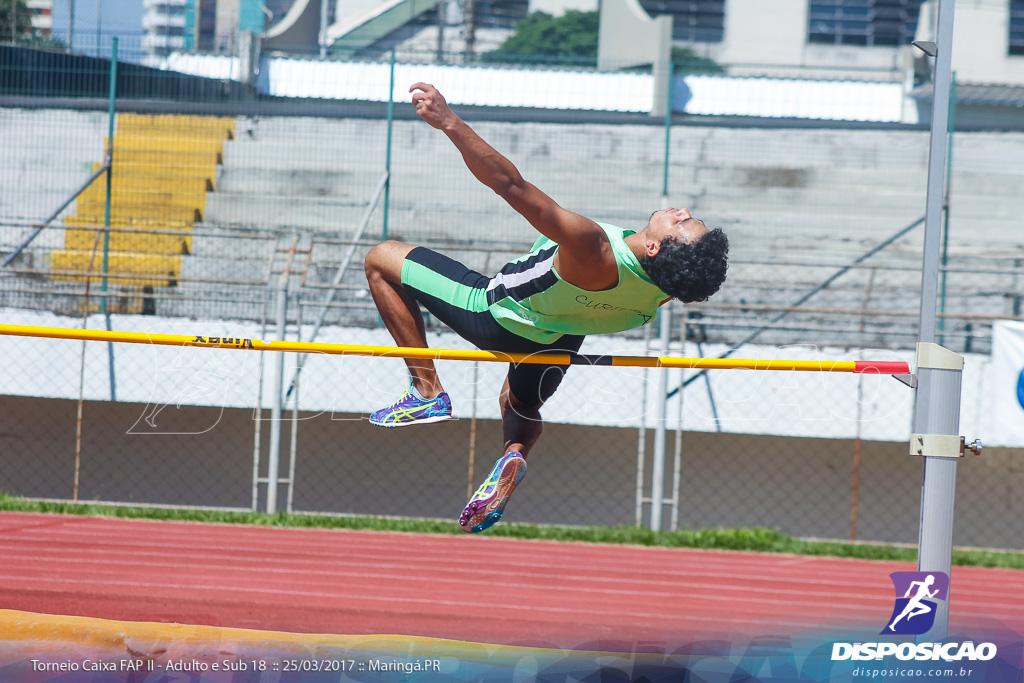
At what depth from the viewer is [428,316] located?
9609 millimetres

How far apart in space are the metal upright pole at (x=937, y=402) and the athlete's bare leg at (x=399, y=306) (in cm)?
182

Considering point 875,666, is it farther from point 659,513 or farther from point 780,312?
point 780,312

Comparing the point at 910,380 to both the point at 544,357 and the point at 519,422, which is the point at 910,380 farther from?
the point at 519,422

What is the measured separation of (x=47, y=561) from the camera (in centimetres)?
658

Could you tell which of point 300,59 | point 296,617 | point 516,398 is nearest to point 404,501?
point 296,617

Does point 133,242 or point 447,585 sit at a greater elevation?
point 133,242

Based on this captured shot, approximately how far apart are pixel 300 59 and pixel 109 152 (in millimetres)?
3999

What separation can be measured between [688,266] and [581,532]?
564 centimetres

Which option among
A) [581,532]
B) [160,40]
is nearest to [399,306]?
[581,532]

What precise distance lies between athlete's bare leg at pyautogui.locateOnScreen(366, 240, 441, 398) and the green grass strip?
4711mm

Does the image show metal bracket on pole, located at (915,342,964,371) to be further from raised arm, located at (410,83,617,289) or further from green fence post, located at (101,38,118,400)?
green fence post, located at (101,38,118,400)

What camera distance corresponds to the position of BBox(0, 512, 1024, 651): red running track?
545cm

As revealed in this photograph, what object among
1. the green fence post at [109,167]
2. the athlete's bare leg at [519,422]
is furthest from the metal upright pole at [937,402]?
the green fence post at [109,167]

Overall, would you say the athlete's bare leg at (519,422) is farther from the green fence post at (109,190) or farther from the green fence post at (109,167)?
the green fence post at (109,167)
